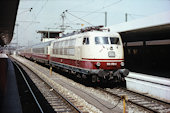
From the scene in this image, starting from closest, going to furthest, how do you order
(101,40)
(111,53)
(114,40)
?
(111,53) → (101,40) → (114,40)

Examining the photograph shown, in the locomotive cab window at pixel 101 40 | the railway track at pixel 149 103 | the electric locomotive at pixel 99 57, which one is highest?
the locomotive cab window at pixel 101 40

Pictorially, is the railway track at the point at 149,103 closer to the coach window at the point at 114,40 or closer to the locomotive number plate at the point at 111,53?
the locomotive number plate at the point at 111,53

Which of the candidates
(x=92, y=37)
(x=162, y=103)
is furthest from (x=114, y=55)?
(x=162, y=103)

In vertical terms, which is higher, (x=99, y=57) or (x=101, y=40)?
(x=101, y=40)

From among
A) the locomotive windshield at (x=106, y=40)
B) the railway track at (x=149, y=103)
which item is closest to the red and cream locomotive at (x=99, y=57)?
the locomotive windshield at (x=106, y=40)

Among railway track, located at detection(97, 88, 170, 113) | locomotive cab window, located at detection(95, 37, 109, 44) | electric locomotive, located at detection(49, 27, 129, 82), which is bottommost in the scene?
railway track, located at detection(97, 88, 170, 113)

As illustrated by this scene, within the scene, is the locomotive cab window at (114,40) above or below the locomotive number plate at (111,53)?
above

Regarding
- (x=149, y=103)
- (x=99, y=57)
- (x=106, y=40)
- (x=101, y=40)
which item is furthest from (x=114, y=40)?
(x=149, y=103)

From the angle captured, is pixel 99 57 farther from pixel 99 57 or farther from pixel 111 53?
pixel 111 53

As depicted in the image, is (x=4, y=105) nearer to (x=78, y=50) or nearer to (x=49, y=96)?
(x=49, y=96)

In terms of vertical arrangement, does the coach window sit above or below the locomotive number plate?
above

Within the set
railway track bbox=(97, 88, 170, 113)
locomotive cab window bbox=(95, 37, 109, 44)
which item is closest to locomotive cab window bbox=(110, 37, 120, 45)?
locomotive cab window bbox=(95, 37, 109, 44)

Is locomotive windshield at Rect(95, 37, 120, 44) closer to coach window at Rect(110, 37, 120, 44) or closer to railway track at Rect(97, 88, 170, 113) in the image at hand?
coach window at Rect(110, 37, 120, 44)

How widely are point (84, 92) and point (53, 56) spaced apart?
371 inches
